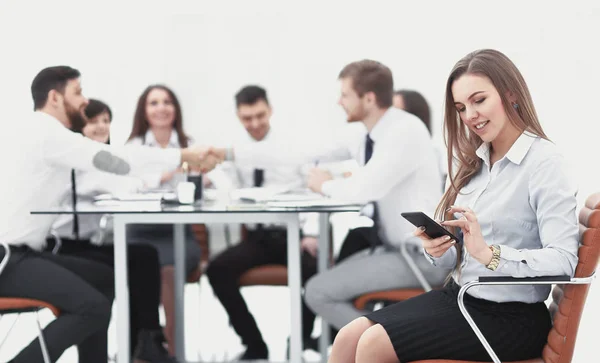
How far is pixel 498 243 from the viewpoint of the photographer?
1.80 meters

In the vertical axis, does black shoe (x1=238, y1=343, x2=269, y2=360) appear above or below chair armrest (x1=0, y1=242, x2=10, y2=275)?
below

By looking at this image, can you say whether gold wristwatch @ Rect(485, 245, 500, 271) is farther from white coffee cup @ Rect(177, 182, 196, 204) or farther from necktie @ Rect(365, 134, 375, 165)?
white coffee cup @ Rect(177, 182, 196, 204)

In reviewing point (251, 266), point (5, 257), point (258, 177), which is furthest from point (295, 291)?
point (258, 177)

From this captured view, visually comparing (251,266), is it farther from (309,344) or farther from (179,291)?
(309,344)

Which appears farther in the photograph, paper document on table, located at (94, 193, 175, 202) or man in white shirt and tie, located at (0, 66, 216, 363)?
paper document on table, located at (94, 193, 175, 202)

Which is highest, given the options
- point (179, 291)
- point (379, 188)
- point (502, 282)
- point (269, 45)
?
point (269, 45)

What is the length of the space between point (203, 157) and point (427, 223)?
173 cm

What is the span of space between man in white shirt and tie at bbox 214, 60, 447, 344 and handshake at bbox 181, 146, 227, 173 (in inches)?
21.5

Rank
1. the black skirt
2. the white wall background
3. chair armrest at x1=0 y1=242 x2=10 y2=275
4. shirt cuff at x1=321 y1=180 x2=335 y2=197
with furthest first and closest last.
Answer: the white wall background, shirt cuff at x1=321 y1=180 x2=335 y2=197, chair armrest at x1=0 y1=242 x2=10 y2=275, the black skirt

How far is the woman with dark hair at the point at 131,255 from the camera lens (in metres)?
3.11

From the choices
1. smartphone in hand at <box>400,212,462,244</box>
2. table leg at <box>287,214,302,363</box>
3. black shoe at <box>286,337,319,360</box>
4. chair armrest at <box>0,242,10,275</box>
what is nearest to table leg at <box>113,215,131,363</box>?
chair armrest at <box>0,242,10,275</box>

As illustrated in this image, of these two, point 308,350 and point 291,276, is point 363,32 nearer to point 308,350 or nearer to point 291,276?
point 308,350

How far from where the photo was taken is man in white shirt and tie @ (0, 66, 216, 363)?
8.13ft

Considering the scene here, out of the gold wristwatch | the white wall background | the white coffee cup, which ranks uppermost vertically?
the white wall background
